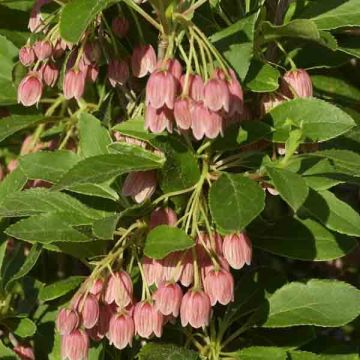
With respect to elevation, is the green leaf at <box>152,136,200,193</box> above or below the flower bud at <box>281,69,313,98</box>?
below

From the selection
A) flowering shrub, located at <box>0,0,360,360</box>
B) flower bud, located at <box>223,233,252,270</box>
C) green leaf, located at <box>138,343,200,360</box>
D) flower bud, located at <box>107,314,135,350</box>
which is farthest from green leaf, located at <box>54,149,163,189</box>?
green leaf, located at <box>138,343,200,360</box>

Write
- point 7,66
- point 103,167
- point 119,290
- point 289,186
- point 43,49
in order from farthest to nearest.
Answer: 1. point 7,66
2. point 43,49
3. point 119,290
4. point 103,167
5. point 289,186

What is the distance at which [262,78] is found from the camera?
2029 mm

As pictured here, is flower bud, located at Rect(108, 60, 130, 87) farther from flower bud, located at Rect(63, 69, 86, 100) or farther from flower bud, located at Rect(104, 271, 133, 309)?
flower bud, located at Rect(104, 271, 133, 309)

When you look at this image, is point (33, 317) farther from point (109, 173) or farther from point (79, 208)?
point (109, 173)

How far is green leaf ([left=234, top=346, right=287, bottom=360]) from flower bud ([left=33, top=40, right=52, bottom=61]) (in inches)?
34.2

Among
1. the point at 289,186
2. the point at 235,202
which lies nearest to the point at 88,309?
the point at 235,202

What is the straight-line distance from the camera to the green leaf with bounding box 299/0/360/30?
7.09 feet

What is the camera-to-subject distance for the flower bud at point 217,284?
75.7 inches

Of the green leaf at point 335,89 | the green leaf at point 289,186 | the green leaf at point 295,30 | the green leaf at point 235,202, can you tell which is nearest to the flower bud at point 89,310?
the green leaf at point 235,202

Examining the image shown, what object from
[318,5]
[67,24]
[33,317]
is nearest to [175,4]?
[67,24]

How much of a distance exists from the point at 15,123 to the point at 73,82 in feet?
1.29

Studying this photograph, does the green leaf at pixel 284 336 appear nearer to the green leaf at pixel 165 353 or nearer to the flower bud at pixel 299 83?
the green leaf at pixel 165 353

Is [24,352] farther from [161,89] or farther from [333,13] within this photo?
[333,13]
